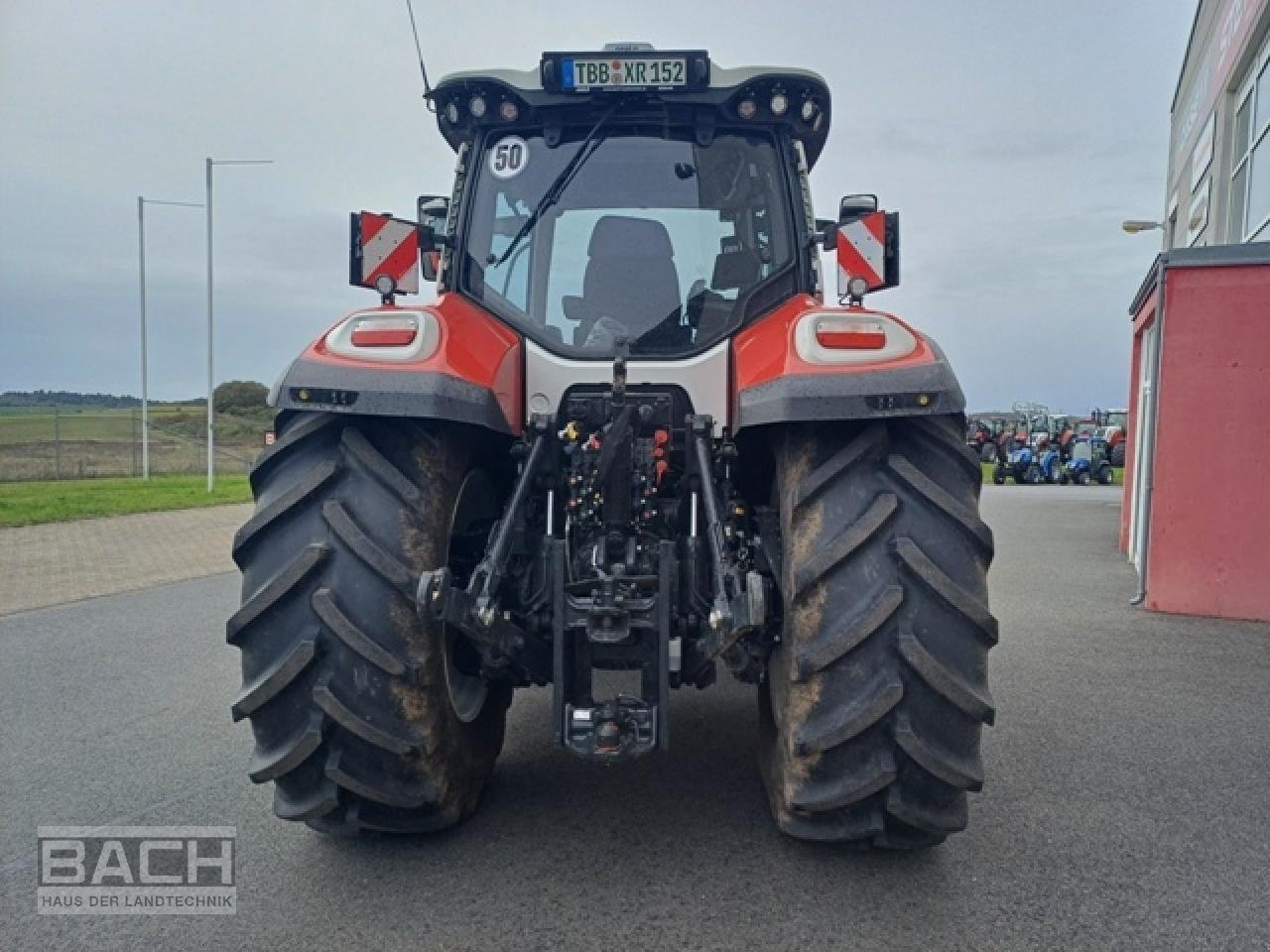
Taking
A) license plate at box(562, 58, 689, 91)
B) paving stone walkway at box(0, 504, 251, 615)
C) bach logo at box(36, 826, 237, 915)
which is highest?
license plate at box(562, 58, 689, 91)

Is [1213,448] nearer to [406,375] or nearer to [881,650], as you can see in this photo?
[881,650]

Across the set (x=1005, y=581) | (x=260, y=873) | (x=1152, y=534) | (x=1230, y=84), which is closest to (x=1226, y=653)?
(x=1152, y=534)

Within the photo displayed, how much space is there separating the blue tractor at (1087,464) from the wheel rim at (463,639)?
2549cm

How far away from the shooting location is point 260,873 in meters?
3.12

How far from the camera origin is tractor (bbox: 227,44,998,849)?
2828 millimetres

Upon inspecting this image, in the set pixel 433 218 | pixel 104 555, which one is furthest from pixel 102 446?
pixel 433 218

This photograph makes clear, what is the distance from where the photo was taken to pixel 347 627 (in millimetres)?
2826

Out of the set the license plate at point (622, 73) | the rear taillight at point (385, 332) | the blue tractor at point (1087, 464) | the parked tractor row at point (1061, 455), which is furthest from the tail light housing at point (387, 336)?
the blue tractor at point (1087, 464)

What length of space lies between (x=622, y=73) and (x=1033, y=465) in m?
25.7

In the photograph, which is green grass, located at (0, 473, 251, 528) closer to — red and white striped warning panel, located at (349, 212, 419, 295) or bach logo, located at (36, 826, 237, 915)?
bach logo, located at (36, 826, 237, 915)

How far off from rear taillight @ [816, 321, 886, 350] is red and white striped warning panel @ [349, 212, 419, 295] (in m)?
1.68

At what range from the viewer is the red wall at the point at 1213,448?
7.49 metres

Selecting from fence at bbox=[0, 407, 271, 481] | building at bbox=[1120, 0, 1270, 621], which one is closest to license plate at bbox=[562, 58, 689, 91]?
building at bbox=[1120, 0, 1270, 621]

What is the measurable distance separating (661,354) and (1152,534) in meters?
6.14
